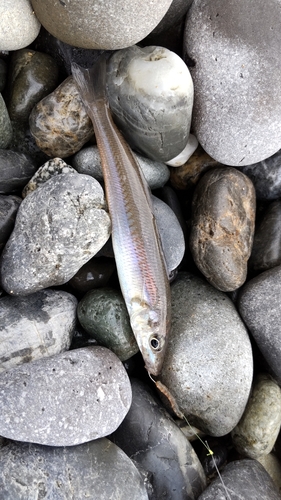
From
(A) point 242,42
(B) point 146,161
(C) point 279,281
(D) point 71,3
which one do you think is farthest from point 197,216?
(D) point 71,3

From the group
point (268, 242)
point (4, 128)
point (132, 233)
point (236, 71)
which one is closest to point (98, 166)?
point (132, 233)

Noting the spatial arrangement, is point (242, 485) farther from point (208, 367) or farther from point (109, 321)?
point (109, 321)

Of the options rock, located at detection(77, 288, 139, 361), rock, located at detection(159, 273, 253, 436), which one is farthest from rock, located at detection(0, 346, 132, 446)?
rock, located at detection(159, 273, 253, 436)

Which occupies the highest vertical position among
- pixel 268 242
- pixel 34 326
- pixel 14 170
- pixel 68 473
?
pixel 14 170

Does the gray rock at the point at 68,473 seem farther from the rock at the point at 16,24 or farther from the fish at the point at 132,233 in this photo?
the rock at the point at 16,24

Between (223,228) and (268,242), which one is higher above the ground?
(223,228)
